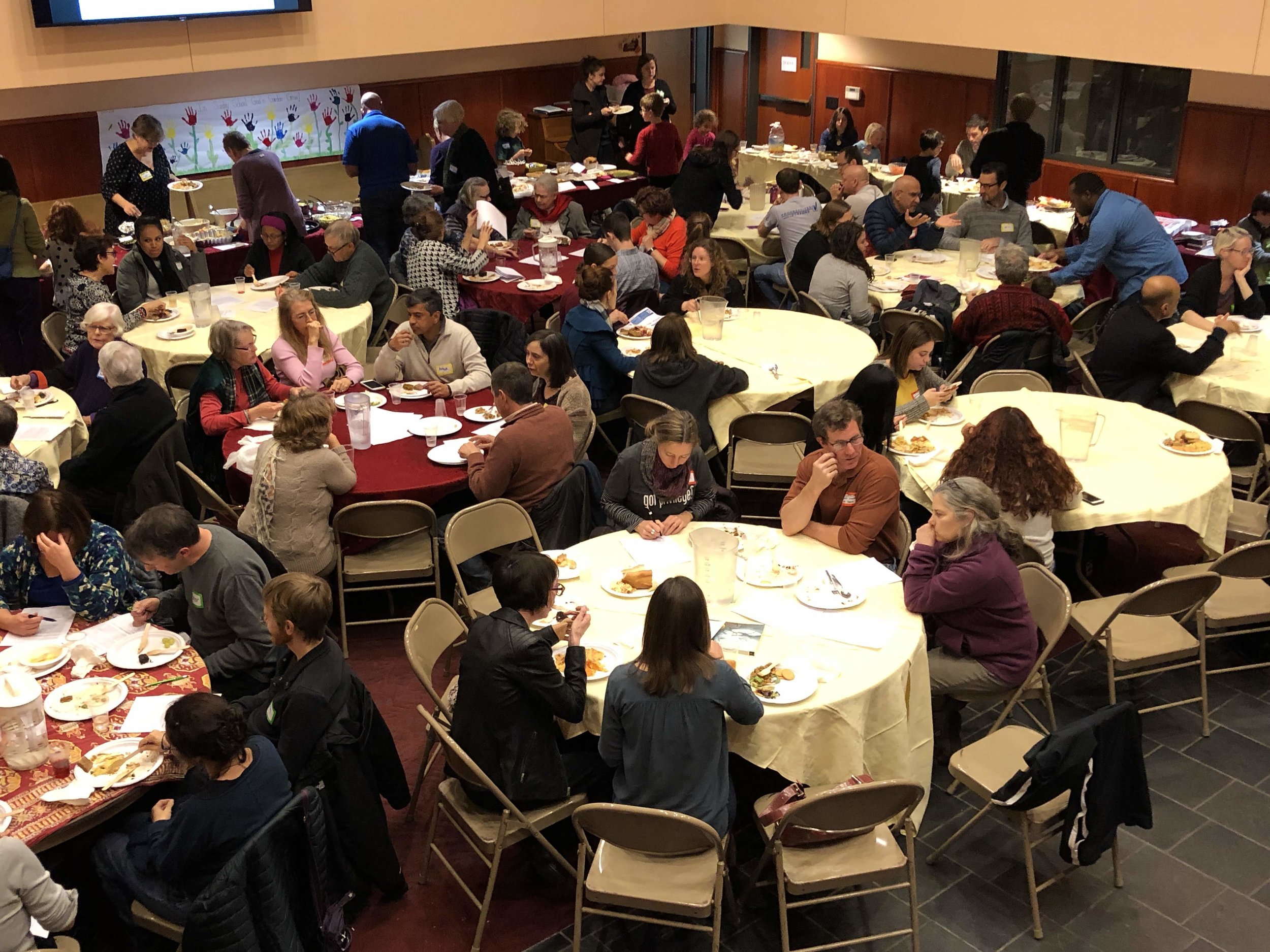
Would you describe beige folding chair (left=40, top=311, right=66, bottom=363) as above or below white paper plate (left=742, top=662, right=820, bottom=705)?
above

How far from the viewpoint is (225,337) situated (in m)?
6.08

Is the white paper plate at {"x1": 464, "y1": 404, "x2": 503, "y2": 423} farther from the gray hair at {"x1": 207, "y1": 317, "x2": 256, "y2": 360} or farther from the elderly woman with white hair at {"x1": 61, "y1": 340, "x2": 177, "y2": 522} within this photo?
the elderly woman with white hair at {"x1": 61, "y1": 340, "x2": 177, "y2": 522}

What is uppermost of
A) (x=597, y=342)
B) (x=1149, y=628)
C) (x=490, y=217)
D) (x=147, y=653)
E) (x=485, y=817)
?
(x=490, y=217)

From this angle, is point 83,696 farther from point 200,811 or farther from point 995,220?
point 995,220

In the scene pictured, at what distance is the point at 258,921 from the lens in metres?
3.41

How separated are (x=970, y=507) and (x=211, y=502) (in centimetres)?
367

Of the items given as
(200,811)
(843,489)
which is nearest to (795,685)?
(843,489)

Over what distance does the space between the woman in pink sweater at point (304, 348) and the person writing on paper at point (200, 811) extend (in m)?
3.25

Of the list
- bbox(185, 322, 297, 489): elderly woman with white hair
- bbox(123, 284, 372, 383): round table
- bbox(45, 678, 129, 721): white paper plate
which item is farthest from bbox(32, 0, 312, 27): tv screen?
bbox(45, 678, 129, 721): white paper plate

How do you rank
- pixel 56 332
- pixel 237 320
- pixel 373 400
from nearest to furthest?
pixel 373 400, pixel 237 320, pixel 56 332

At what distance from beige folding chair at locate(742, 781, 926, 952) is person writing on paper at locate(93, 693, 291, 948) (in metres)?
1.64

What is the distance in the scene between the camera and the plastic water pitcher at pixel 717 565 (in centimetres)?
448

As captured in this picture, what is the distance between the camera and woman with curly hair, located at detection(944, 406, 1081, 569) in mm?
5133

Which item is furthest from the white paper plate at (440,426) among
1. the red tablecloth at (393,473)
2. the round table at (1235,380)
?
the round table at (1235,380)
